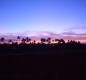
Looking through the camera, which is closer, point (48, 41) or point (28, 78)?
point (28, 78)

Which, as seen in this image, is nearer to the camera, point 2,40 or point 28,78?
point 28,78

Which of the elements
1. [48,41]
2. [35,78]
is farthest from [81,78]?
[48,41]

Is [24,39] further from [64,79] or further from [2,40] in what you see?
[64,79]

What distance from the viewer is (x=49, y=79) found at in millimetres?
19828

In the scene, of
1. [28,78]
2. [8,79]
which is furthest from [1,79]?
[28,78]

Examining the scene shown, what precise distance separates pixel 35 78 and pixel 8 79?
10.0 ft

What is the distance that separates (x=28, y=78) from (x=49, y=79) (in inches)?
96.6

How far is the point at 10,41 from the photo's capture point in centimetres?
17888

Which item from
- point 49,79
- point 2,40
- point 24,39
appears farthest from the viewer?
→ point 24,39

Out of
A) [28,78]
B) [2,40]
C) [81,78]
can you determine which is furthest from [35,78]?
[2,40]

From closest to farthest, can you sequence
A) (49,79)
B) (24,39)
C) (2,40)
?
(49,79)
(2,40)
(24,39)

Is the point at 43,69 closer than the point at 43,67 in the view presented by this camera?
Yes

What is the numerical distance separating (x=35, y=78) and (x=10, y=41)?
16167cm

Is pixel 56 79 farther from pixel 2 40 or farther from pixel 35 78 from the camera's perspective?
pixel 2 40
